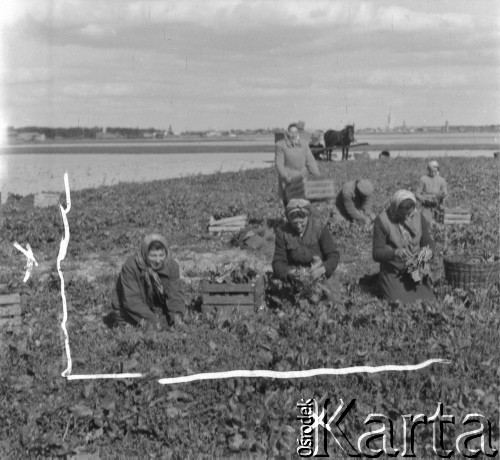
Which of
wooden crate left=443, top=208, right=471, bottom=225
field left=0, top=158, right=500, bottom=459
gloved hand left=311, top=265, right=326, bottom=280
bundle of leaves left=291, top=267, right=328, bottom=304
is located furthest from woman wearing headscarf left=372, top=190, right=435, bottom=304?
wooden crate left=443, top=208, right=471, bottom=225

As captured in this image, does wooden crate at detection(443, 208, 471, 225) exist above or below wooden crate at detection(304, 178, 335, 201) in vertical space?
below

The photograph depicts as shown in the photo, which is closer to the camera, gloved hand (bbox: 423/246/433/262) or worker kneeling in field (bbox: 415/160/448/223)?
gloved hand (bbox: 423/246/433/262)

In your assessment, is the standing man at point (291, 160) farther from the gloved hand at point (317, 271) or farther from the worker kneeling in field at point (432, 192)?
the gloved hand at point (317, 271)

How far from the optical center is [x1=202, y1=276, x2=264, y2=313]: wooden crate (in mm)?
6578

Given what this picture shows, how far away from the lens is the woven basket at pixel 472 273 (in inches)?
292

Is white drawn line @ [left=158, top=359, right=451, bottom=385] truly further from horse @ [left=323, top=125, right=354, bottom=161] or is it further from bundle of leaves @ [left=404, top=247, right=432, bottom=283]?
horse @ [left=323, top=125, right=354, bottom=161]

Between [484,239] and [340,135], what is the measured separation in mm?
22433

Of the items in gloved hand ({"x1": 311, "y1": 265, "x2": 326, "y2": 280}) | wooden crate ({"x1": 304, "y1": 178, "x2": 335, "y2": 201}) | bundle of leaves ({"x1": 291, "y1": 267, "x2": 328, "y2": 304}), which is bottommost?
bundle of leaves ({"x1": 291, "y1": 267, "x2": 328, "y2": 304})

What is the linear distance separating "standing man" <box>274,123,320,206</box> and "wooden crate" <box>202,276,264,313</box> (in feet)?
16.8

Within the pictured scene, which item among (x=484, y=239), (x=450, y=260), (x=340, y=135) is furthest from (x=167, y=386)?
(x=340, y=135)

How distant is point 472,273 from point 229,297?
8.17ft

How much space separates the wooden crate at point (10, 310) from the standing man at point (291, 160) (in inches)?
231

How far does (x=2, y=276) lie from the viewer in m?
8.48

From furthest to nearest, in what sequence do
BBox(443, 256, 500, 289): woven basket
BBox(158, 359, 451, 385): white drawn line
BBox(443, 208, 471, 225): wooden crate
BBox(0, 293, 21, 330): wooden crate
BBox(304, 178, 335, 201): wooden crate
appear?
BBox(304, 178, 335, 201): wooden crate, BBox(443, 208, 471, 225): wooden crate, BBox(443, 256, 500, 289): woven basket, BBox(0, 293, 21, 330): wooden crate, BBox(158, 359, 451, 385): white drawn line
